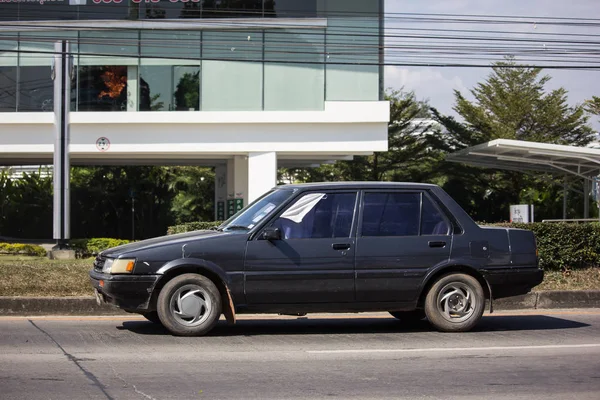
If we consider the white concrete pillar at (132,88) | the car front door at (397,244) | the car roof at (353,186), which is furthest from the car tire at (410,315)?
the white concrete pillar at (132,88)

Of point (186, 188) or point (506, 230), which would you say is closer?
point (506, 230)

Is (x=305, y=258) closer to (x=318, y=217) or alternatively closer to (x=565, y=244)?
(x=318, y=217)

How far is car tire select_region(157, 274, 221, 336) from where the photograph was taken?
9039 millimetres

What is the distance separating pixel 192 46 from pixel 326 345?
18.4m

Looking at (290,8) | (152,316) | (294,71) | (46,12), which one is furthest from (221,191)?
(152,316)

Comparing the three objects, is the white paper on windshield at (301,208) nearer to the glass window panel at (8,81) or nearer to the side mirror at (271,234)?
the side mirror at (271,234)

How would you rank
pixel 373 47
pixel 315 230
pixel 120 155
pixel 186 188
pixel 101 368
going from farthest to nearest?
pixel 186 188 → pixel 120 155 → pixel 373 47 → pixel 315 230 → pixel 101 368

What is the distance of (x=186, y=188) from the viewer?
4200cm

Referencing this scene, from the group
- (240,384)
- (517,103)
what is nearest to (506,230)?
(240,384)

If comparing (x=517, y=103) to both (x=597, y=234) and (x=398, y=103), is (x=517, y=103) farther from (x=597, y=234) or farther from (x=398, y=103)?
(x=597, y=234)

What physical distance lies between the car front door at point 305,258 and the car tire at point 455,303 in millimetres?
1018

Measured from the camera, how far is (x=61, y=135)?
2597cm

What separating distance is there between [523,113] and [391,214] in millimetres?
30850

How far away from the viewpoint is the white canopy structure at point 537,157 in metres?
22.6
